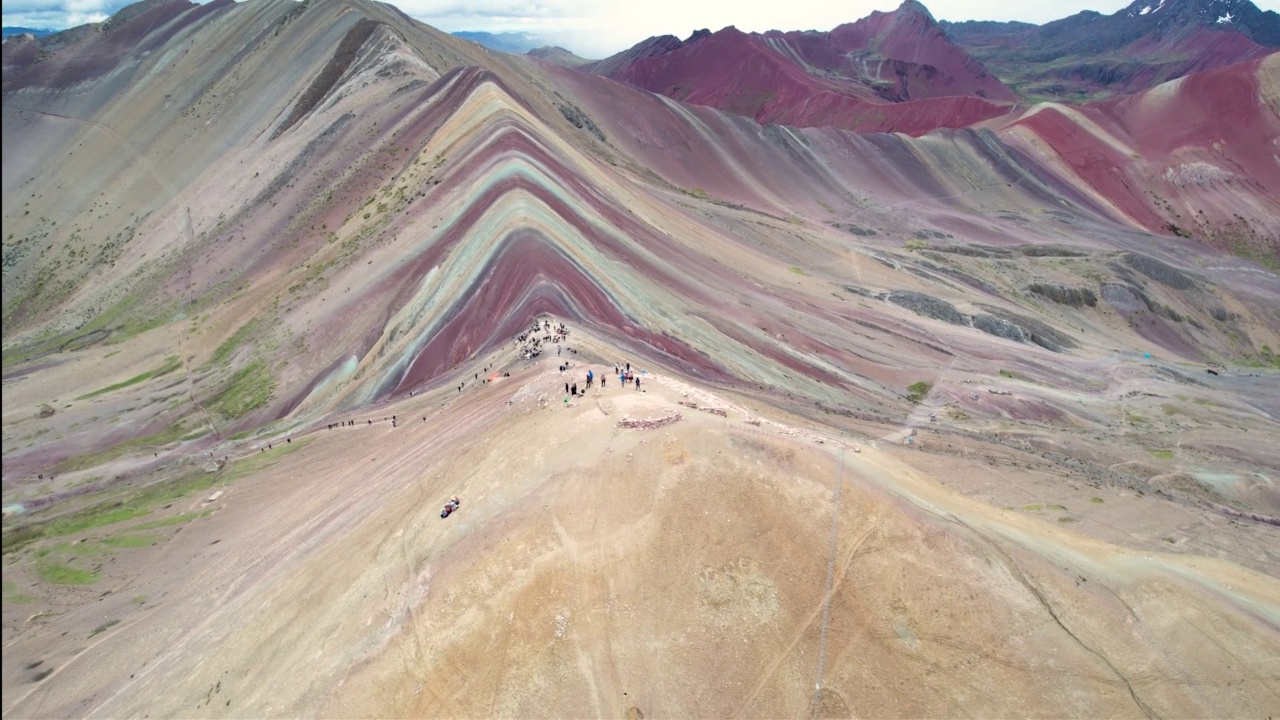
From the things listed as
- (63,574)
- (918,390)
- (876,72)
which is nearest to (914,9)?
(876,72)

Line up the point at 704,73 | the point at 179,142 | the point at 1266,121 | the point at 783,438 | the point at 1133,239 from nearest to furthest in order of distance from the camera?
the point at 783,438 → the point at 179,142 → the point at 1133,239 → the point at 1266,121 → the point at 704,73

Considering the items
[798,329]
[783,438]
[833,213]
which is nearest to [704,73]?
[833,213]

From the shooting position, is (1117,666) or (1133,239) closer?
(1117,666)

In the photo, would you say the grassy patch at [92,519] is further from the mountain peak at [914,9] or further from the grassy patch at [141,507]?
the mountain peak at [914,9]

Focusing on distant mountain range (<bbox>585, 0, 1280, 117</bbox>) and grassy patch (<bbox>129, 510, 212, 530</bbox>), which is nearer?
grassy patch (<bbox>129, 510, 212, 530</bbox>)

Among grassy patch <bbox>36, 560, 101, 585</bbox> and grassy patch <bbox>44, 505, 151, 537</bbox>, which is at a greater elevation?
grassy patch <bbox>44, 505, 151, 537</bbox>

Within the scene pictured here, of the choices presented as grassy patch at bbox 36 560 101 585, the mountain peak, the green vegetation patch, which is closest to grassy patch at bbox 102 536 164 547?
grassy patch at bbox 36 560 101 585

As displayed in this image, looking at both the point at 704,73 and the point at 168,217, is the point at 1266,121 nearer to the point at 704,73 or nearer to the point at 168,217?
the point at 704,73

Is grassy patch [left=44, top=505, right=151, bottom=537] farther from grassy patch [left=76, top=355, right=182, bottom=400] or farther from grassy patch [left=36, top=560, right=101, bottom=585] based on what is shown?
grassy patch [left=76, top=355, right=182, bottom=400]
